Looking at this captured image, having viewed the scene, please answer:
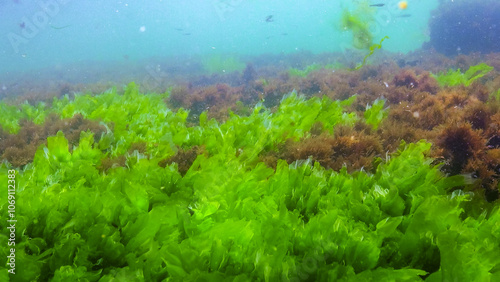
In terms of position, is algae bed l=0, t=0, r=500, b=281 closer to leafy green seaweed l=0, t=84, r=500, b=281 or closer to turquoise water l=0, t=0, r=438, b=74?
leafy green seaweed l=0, t=84, r=500, b=281

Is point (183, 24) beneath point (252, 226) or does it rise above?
beneath

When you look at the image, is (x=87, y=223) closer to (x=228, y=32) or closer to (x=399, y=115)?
(x=399, y=115)

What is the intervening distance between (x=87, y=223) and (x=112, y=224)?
10 centimetres

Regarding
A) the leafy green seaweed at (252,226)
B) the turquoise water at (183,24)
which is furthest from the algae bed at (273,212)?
the turquoise water at (183,24)

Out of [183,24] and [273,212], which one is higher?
→ [273,212]

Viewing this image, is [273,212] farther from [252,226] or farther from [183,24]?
[183,24]

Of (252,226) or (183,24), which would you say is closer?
(252,226)

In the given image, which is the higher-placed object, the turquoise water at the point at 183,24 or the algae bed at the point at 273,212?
the algae bed at the point at 273,212

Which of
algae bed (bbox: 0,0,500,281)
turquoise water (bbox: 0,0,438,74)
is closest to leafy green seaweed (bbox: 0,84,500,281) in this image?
algae bed (bbox: 0,0,500,281)

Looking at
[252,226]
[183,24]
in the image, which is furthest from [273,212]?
[183,24]

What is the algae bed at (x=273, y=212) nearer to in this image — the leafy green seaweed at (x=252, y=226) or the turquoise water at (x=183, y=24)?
the leafy green seaweed at (x=252, y=226)

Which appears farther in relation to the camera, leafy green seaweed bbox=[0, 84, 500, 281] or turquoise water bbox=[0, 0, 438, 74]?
turquoise water bbox=[0, 0, 438, 74]

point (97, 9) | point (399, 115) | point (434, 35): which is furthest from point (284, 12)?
point (399, 115)

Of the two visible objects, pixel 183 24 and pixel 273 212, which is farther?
pixel 183 24
